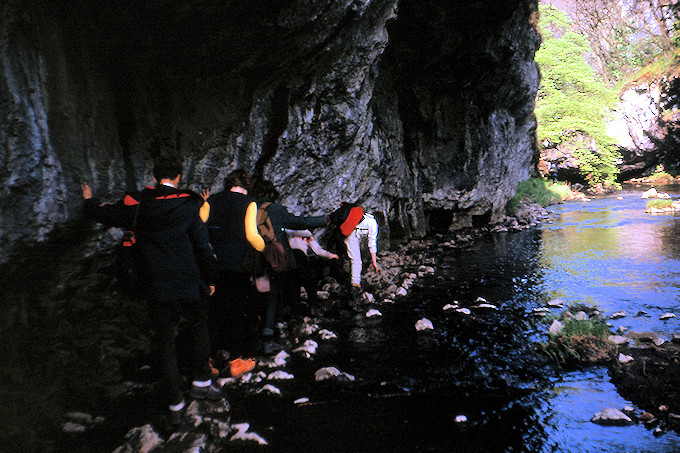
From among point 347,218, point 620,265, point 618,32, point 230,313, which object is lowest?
point 620,265

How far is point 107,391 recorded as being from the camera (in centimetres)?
381

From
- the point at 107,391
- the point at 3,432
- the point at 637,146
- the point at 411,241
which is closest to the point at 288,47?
the point at 107,391

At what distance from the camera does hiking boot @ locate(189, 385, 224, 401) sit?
355 centimetres

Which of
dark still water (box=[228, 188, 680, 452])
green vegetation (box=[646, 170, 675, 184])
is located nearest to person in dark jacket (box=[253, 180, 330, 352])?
dark still water (box=[228, 188, 680, 452])

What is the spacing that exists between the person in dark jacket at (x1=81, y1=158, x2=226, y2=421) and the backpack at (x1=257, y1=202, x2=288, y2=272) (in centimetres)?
131

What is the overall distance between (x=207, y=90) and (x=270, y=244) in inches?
98.7

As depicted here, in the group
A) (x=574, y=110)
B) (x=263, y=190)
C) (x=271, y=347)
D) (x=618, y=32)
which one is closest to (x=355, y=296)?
(x=271, y=347)

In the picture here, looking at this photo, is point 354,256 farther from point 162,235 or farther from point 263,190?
point 162,235

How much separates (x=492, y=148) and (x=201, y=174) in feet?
43.8

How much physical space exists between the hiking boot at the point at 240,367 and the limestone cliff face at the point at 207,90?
2265mm

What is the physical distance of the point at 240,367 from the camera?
4219 mm

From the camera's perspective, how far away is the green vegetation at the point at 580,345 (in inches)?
169

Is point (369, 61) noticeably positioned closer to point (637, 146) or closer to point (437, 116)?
point (437, 116)

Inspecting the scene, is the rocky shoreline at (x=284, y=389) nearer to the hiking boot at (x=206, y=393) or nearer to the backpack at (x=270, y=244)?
the hiking boot at (x=206, y=393)
